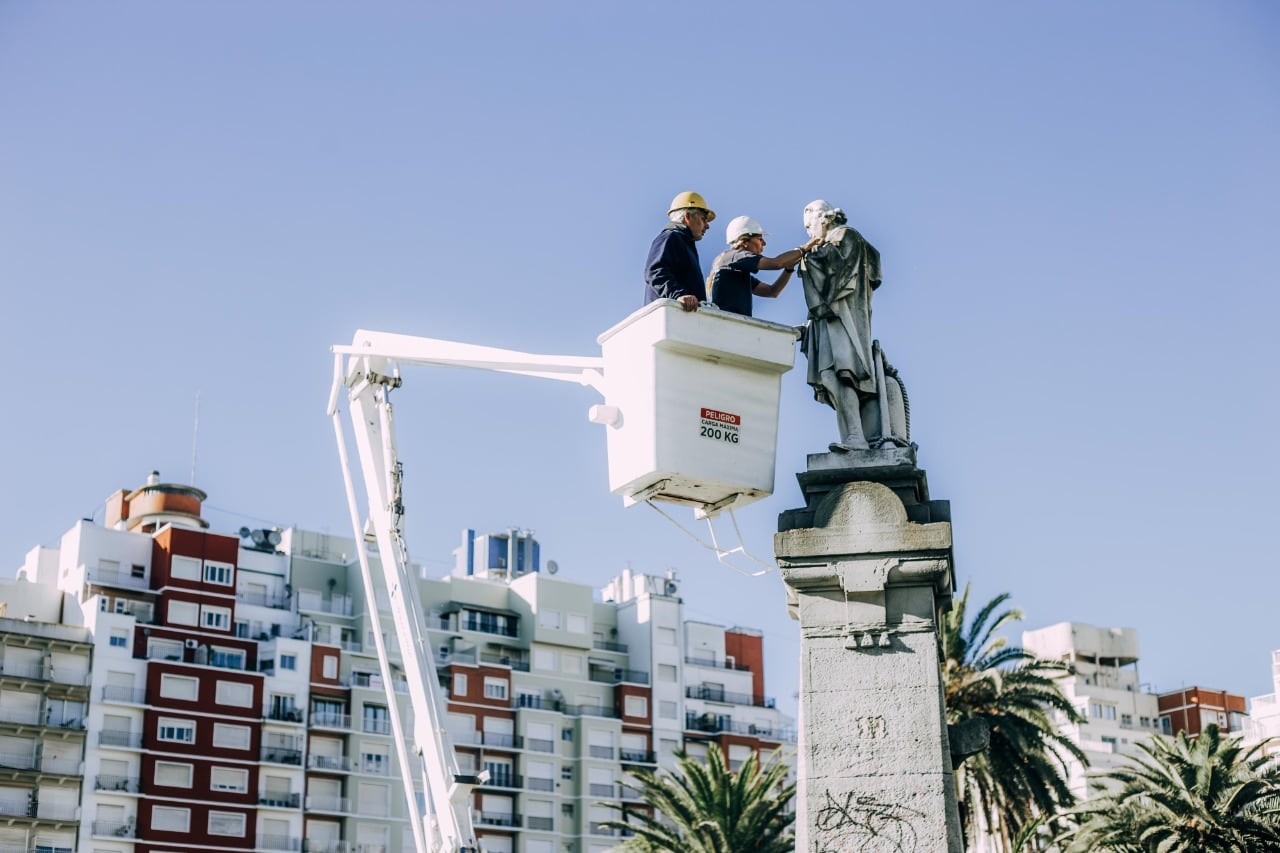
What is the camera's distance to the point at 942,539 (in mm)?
12719

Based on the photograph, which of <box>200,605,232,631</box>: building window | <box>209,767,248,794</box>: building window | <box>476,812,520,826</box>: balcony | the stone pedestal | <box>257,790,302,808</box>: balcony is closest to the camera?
the stone pedestal

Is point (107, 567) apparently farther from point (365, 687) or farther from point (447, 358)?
point (447, 358)

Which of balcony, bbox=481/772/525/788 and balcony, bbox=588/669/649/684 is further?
balcony, bbox=588/669/649/684

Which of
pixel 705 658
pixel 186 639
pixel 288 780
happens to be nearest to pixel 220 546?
pixel 186 639

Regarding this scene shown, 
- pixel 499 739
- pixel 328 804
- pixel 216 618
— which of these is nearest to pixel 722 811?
pixel 328 804

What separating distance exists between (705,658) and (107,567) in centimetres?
3810

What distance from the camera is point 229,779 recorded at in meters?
91.6

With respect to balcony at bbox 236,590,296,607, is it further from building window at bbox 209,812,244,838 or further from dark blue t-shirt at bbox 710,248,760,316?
dark blue t-shirt at bbox 710,248,760,316

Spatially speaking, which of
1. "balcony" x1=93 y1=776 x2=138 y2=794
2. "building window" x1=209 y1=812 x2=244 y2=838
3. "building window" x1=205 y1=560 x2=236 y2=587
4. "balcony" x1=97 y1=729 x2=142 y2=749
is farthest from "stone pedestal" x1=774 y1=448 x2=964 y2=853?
"building window" x1=205 y1=560 x2=236 y2=587

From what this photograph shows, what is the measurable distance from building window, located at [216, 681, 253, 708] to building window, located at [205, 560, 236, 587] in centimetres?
581

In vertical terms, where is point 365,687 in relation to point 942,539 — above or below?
above

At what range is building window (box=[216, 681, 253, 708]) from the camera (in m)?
92.8

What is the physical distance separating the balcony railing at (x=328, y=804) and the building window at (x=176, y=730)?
289 inches

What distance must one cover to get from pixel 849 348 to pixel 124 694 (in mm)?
81981
